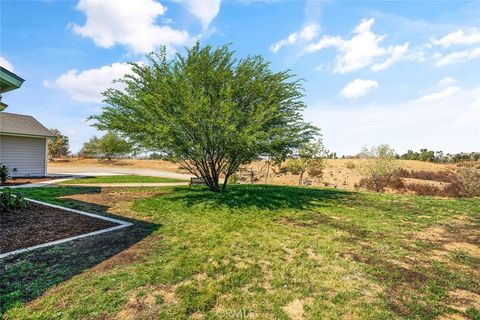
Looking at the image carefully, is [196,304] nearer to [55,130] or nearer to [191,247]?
[191,247]

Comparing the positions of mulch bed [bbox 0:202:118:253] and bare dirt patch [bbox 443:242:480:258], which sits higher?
mulch bed [bbox 0:202:118:253]

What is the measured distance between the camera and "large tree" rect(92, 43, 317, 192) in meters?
10.2

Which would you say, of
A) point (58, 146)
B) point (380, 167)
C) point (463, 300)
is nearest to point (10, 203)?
point (463, 300)

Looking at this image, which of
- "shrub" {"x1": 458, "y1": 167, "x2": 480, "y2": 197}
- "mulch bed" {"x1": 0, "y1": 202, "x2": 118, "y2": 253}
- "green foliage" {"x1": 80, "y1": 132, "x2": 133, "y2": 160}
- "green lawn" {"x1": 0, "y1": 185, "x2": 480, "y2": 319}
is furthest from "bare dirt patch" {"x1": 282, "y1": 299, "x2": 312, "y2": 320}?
"green foliage" {"x1": 80, "y1": 132, "x2": 133, "y2": 160}

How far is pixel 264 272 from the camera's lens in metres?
4.95

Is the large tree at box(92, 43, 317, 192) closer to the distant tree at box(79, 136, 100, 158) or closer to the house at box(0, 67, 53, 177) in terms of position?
the house at box(0, 67, 53, 177)

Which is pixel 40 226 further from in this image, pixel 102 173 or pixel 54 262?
pixel 102 173

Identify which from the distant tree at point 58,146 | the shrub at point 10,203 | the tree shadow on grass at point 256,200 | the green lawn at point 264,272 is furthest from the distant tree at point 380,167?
the distant tree at point 58,146

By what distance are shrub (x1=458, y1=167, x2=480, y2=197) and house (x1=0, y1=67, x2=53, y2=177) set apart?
28.6 metres

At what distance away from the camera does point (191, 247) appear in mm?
6168

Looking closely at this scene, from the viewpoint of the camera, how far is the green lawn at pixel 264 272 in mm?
3807

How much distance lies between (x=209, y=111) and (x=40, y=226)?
6.15m

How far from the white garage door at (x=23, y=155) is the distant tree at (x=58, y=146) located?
35.9m

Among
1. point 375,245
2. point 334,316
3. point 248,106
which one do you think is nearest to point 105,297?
point 334,316
